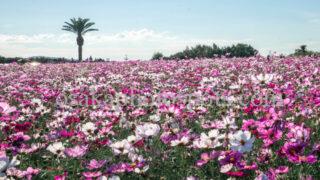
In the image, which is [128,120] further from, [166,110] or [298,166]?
[298,166]

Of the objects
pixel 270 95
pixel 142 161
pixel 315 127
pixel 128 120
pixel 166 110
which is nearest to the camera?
pixel 142 161

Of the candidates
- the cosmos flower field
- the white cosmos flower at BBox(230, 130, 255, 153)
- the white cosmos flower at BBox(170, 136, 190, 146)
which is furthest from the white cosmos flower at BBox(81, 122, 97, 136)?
the white cosmos flower at BBox(230, 130, 255, 153)

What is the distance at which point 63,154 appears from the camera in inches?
138

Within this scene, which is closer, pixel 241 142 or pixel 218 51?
pixel 241 142

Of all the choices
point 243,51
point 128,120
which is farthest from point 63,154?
point 243,51

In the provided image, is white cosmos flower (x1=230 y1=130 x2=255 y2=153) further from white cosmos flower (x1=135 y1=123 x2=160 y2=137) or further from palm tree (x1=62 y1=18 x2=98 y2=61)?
palm tree (x1=62 y1=18 x2=98 y2=61)

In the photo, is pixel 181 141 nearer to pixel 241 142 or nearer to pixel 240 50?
pixel 241 142

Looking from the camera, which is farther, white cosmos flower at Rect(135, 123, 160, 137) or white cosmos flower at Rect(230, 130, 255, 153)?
white cosmos flower at Rect(135, 123, 160, 137)

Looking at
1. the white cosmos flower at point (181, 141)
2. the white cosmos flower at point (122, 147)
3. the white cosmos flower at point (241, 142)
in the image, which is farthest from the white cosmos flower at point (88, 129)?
the white cosmos flower at point (241, 142)

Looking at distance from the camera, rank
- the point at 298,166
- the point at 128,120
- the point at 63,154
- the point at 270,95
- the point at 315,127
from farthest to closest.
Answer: the point at 270,95
the point at 128,120
the point at 315,127
the point at 63,154
the point at 298,166

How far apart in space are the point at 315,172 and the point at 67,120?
223 cm

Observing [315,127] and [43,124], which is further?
[43,124]

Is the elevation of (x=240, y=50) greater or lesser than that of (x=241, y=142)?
greater

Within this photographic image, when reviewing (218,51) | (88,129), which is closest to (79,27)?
(218,51)
